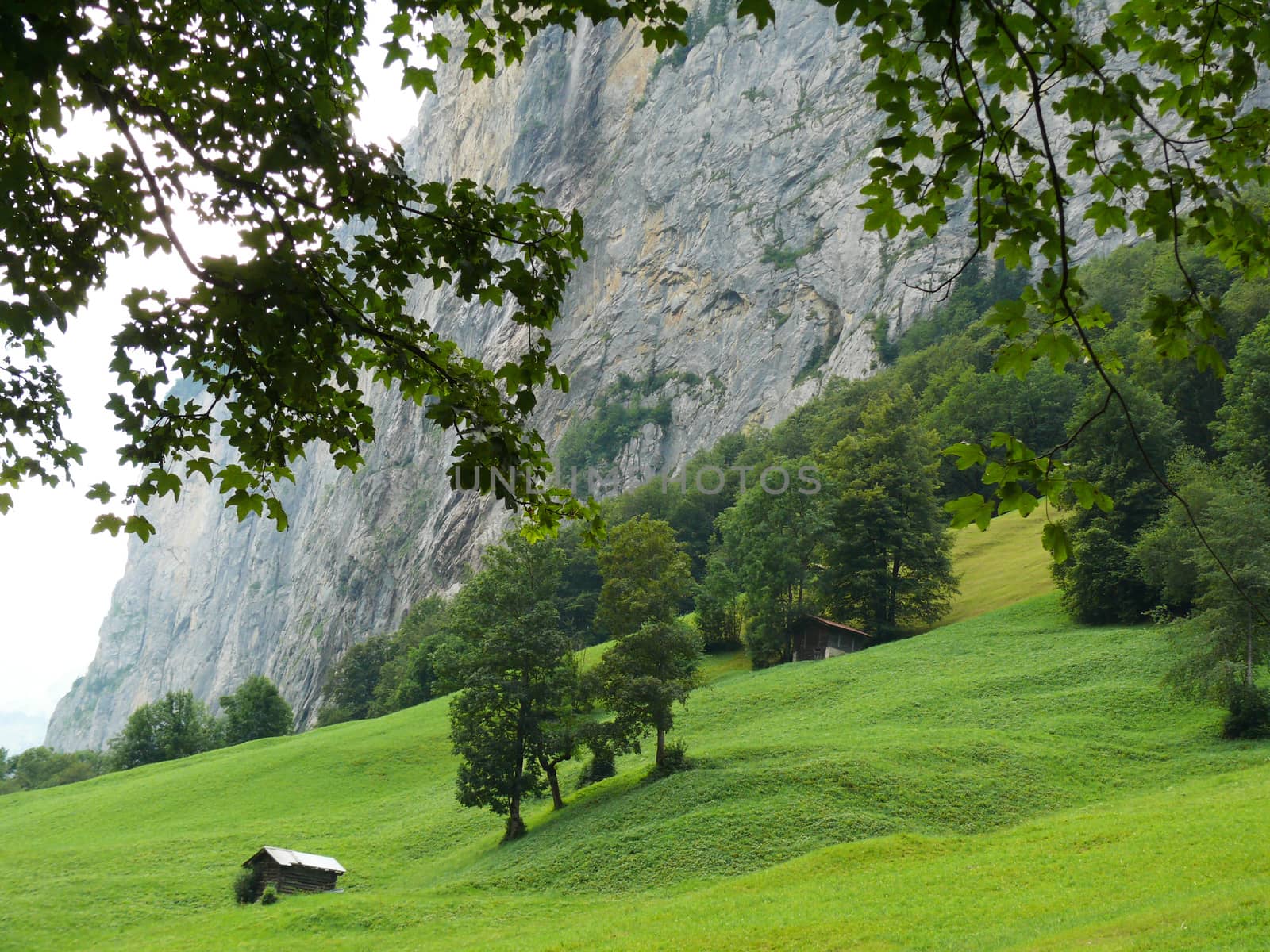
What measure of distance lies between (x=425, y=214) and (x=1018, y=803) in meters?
24.0

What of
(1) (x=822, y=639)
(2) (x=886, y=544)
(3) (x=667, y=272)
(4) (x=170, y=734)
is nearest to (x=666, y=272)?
(3) (x=667, y=272)

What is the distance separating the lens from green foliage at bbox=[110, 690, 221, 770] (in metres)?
68.7

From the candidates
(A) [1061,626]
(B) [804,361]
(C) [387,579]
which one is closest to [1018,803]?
(A) [1061,626]

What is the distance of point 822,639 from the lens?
52219 mm

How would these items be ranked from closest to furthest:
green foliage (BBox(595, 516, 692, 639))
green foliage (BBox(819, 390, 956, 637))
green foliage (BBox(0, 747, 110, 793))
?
green foliage (BBox(595, 516, 692, 639)), green foliage (BBox(819, 390, 956, 637)), green foliage (BBox(0, 747, 110, 793))

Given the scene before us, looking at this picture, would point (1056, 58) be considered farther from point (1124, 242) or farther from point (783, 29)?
point (783, 29)

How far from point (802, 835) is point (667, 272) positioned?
11193 cm

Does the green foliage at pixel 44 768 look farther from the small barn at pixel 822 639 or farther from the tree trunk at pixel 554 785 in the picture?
the tree trunk at pixel 554 785

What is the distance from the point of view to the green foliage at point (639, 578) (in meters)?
33.0

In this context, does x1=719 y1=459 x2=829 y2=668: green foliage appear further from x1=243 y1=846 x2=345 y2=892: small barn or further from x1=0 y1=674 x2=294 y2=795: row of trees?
x1=0 y1=674 x2=294 y2=795: row of trees

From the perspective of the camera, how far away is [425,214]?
5844mm

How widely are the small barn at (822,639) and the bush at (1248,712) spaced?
2385 centimetres

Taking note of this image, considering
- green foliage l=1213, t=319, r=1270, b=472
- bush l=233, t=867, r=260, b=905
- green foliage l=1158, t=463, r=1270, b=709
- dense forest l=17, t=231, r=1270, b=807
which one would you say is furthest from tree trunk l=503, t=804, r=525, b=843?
green foliage l=1213, t=319, r=1270, b=472

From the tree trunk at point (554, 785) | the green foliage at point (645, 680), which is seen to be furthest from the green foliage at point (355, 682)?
the green foliage at point (645, 680)
